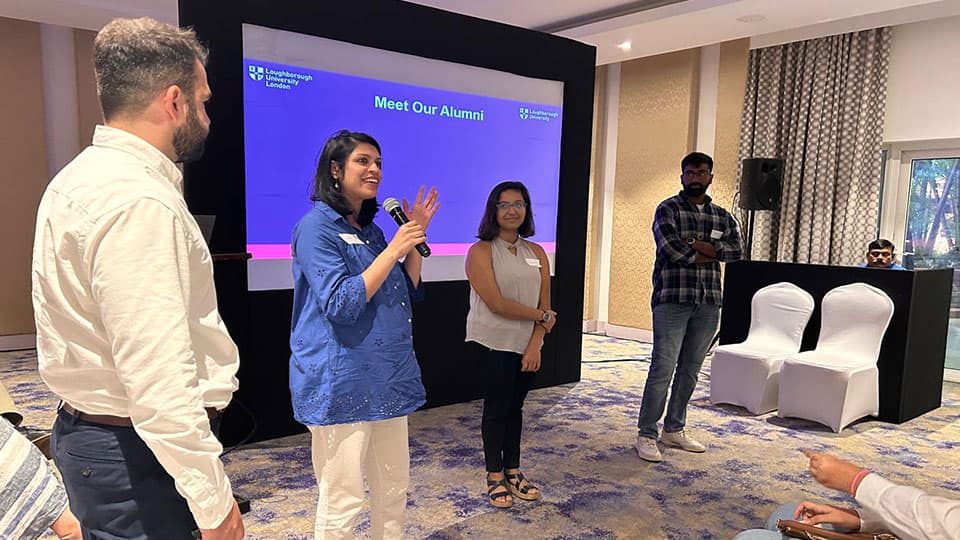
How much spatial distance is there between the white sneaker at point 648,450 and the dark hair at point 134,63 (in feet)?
9.40

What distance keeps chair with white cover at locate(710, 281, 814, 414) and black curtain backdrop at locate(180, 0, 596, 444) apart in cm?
114

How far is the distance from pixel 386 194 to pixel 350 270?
2081 millimetres

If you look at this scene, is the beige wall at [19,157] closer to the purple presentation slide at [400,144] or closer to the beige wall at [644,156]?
the purple presentation slide at [400,144]

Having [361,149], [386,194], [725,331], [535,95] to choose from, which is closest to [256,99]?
[386,194]

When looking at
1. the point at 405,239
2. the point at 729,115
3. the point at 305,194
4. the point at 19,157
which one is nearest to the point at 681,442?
the point at 405,239

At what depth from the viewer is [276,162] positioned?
331 cm

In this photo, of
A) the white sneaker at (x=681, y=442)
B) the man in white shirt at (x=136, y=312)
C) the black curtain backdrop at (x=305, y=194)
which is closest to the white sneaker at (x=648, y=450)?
the white sneaker at (x=681, y=442)

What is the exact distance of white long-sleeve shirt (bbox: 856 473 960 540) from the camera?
1114 millimetres

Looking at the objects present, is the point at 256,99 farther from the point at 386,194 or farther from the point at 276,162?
the point at 386,194

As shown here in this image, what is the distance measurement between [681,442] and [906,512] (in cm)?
227

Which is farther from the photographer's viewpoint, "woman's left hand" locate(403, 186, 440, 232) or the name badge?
"woman's left hand" locate(403, 186, 440, 232)

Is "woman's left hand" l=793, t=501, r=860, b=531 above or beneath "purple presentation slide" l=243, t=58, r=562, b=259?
beneath

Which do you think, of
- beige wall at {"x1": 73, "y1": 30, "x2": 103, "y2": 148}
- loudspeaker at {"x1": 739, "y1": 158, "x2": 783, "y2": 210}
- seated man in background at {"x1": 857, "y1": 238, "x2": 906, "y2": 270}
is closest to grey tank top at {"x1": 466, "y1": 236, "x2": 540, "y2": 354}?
seated man in background at {"x1": 857, "y1": 238, "x2": 906, "y2": 270}

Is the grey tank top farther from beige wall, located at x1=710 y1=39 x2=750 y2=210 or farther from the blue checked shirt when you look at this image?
beige wall, located at x1=710 y1=39 x2=750 y2=210
